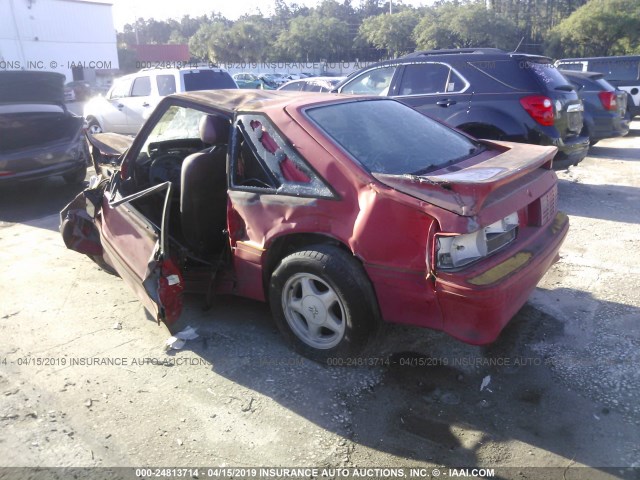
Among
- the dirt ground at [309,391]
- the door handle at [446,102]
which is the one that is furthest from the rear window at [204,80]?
the dirt ground at [309,391]

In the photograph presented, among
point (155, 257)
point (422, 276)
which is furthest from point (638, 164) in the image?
point (155, 257)

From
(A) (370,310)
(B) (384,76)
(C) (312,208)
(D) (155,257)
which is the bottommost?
(A) (370,310)

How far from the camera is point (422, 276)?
2.84 m

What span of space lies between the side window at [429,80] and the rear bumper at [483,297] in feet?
14.8

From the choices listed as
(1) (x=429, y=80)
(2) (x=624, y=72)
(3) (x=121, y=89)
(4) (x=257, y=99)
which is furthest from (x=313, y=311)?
(2) (x=624, y=72)

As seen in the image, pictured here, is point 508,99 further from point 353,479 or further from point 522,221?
point 353,479

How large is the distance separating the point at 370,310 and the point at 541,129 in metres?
4.42

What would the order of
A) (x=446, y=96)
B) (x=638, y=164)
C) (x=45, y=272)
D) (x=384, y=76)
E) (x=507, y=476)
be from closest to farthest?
(x=507, y=476)
(x=45, y=272)
(x=446, y=96)
(x=384, y=76)
(x=638, y=164)

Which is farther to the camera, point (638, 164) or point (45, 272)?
point (638, 164)

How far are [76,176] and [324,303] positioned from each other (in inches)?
259

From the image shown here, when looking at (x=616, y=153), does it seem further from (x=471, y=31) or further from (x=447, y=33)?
(x=447, y=33)

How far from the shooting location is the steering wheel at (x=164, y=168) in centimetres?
465

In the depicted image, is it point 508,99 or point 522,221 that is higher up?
point 508,99

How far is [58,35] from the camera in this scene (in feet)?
134
